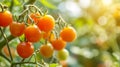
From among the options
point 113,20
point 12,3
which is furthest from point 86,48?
point 12,3

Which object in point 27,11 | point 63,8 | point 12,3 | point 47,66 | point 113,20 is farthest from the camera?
point 113,20

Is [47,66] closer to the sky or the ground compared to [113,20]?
closer to the ground

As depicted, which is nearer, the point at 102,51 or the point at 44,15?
the point at 44,15

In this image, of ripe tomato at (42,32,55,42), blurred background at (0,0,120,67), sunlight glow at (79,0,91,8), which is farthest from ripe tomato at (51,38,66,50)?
sunlight glow at (79,0,91,8)

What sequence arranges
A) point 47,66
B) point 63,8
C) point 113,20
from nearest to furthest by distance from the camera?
point 47,66
point 63,8
point 113,20

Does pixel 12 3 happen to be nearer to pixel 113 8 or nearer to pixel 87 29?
pixel 87 29

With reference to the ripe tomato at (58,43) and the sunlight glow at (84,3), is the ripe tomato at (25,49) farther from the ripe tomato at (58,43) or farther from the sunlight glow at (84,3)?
the sunlight glow at (84,3)

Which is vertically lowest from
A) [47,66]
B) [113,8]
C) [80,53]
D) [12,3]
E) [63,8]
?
[47,66]
